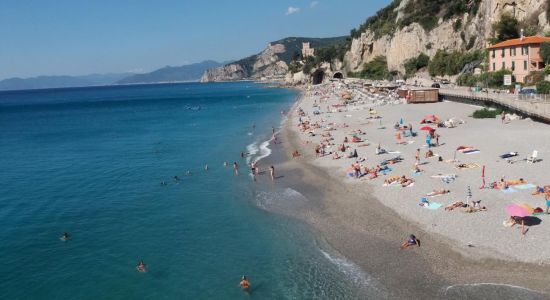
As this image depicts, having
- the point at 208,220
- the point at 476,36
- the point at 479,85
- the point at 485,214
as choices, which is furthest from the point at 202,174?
the point at 476,36

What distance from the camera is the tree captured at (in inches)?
2071

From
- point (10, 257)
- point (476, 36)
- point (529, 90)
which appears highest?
point (476, 36)

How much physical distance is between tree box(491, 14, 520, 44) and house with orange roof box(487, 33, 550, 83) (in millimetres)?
4966

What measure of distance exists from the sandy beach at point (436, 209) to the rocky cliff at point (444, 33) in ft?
76.2

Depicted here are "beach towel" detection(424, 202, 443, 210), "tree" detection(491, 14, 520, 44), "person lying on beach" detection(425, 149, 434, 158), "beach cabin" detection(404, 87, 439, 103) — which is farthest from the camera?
"beach cabin" detection(404, 87, 439, 103)

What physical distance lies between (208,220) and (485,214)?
38.2 feet

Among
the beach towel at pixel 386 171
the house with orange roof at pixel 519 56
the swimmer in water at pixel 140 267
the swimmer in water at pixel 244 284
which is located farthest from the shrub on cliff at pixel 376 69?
the swimmer in water at pixel 244 284

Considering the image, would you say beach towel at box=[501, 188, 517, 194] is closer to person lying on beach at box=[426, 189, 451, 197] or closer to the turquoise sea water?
person lying on beach at box=[426, 189, 451, 197]

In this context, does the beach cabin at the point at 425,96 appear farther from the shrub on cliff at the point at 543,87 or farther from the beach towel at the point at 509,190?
the beach towel at the point at 509,190

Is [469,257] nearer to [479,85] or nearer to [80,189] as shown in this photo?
[80,189]

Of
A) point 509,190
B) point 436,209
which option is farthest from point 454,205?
point 509,190

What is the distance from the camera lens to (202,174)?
31.3 meters

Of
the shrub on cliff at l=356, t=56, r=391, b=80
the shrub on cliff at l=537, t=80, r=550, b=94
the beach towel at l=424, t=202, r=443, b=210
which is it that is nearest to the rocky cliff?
the shrub on cliff at l=356, t=56, r=391, b=80

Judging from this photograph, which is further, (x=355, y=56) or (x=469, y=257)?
(x=355, y=56)
